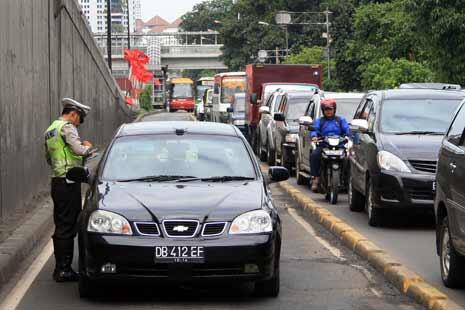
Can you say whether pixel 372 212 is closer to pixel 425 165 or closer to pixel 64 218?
pixel 425 165

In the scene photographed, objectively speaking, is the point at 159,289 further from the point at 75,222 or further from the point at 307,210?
the point at 307,210

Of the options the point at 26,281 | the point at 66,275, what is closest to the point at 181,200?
the point at 66,275

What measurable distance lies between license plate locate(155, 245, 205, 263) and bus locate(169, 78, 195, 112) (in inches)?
3428

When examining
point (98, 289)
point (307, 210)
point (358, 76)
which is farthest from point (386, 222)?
point (358, 76)

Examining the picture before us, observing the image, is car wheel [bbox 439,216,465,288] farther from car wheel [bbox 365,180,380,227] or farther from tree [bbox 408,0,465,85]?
tree [bbox 408,0,465,85]

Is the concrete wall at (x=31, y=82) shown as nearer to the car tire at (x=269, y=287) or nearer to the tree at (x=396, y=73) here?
the car tire at (x=269, y=287)

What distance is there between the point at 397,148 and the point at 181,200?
5353mm

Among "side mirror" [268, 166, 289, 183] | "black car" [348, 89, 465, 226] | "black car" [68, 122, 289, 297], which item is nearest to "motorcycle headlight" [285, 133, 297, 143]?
"black car" [348, 89, 465, 226]

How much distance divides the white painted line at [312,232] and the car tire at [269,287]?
2.50 m

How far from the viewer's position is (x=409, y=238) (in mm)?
12500

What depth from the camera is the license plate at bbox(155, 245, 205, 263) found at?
8.31m

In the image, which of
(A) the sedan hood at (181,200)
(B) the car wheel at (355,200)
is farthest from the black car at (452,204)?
(B) the car wheel at (355,200)

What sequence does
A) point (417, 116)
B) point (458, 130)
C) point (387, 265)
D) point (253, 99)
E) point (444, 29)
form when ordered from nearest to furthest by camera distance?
point (458, 130) < point (387, 265) < point (417, 116) < point (444, 29) < point (253, 99)

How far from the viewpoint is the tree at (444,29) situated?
2888cm
